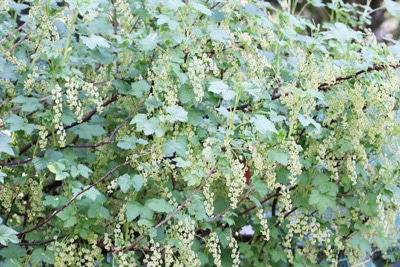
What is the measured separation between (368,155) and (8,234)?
171cm

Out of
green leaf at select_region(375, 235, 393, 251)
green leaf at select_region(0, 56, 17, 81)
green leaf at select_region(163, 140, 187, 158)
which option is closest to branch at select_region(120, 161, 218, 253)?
green leaf at select_region(163, 140, 187, 158)

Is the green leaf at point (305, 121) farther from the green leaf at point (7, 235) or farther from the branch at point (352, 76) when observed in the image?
the green leaf at point (7, 235)

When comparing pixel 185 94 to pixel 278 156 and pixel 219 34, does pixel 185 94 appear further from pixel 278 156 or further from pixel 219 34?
pixel 278 156

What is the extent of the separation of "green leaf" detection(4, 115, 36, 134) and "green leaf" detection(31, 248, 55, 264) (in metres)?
0.51

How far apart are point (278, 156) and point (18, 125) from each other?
3.41 ft

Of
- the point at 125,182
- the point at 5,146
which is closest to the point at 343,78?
the point at 125,182

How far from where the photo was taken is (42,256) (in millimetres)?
2541

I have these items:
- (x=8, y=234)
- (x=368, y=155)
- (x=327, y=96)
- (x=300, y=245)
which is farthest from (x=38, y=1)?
(x=300, y=245)

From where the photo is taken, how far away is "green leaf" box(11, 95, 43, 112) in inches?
97.0

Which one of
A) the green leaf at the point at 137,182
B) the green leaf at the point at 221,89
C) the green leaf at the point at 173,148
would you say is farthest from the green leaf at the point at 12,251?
the green leaf at the point at 221,89

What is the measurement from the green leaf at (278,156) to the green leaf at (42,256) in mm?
975

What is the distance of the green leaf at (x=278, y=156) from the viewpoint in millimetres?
2445

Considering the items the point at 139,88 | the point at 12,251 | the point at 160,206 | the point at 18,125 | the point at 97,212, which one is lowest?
the point at 12,251

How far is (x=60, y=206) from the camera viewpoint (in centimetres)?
251
